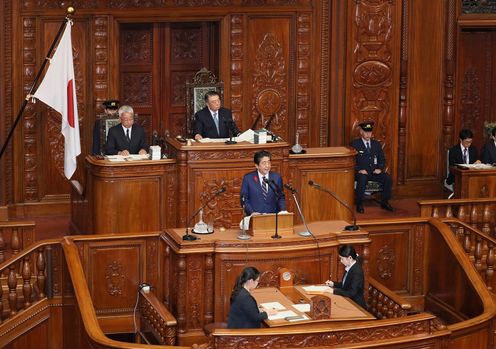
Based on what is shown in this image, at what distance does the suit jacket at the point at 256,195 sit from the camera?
1306cm

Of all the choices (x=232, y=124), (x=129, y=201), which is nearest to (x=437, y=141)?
(x=232, y=124)

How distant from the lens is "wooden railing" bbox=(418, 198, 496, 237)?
14.5 m

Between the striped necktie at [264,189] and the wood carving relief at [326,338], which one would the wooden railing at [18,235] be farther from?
the wood carving relief at [326,338]

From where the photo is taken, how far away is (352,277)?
1203 centimetres

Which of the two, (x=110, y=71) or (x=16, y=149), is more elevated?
(x=110, y=71)

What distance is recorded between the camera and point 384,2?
17.1 m

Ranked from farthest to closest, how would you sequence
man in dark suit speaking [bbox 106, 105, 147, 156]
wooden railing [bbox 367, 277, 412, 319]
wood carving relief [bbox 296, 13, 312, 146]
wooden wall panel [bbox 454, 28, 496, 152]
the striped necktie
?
wooden wall panel [bbox 454, 28, 496, 152] < wood carving relief [bbox 296, 13, 312, 146] < man in dark suit speaking [bbox 106, 105, 147, 156] < the striped necktie < wooden railing [bbox 367, 277, 412, 319]

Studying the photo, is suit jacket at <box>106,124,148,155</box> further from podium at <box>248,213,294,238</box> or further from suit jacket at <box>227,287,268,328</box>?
suit jacket at <box>227,287,268,328</box>

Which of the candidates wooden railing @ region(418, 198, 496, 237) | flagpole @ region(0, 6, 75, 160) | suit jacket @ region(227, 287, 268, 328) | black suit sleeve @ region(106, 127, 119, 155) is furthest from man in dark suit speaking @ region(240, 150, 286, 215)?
flagpole @ region(0, 6, 75, 160)

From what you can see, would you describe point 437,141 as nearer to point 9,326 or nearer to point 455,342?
point 455,342

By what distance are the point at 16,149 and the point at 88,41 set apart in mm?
1650

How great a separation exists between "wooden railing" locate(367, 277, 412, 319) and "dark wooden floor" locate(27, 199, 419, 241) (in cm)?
233

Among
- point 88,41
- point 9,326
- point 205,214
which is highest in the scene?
point 88,41

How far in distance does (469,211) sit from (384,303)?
2.25m
